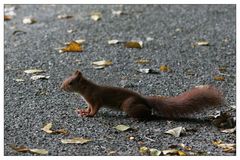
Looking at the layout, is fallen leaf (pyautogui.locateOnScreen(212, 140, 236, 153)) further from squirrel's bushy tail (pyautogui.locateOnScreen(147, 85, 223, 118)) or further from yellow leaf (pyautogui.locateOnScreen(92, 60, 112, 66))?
yellow leaf (pyautogui.locateOnScreen(92, 60, 112, 66))

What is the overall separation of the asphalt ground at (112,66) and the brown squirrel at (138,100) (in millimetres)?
95

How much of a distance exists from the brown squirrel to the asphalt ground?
0.10 m

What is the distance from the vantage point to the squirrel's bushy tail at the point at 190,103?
4754 millimetres

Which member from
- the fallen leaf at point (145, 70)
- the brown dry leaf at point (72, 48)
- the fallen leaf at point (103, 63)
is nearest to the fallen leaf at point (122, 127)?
the fallen leaf at point (145, 70)

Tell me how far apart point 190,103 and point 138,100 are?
0.43 meters

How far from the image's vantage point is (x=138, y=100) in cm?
480

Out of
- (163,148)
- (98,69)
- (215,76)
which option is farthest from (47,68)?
(163,148)

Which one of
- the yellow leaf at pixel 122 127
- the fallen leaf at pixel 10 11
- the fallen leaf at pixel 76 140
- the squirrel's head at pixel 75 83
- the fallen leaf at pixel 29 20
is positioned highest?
the fallen leaf at pixel 10 11

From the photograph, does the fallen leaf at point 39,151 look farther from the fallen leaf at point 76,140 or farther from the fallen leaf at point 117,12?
the fallen leaf at point 117,12

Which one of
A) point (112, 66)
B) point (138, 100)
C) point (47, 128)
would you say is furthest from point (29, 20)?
point (47, 128)

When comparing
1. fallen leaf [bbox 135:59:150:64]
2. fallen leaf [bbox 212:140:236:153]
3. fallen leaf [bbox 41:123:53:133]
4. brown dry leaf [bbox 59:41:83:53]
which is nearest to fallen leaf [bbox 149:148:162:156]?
fallen leaf [bbox 212:140:236:153]

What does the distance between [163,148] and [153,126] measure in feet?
1.52

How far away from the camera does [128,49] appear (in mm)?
7070

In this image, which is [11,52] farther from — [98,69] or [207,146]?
[207,146]
